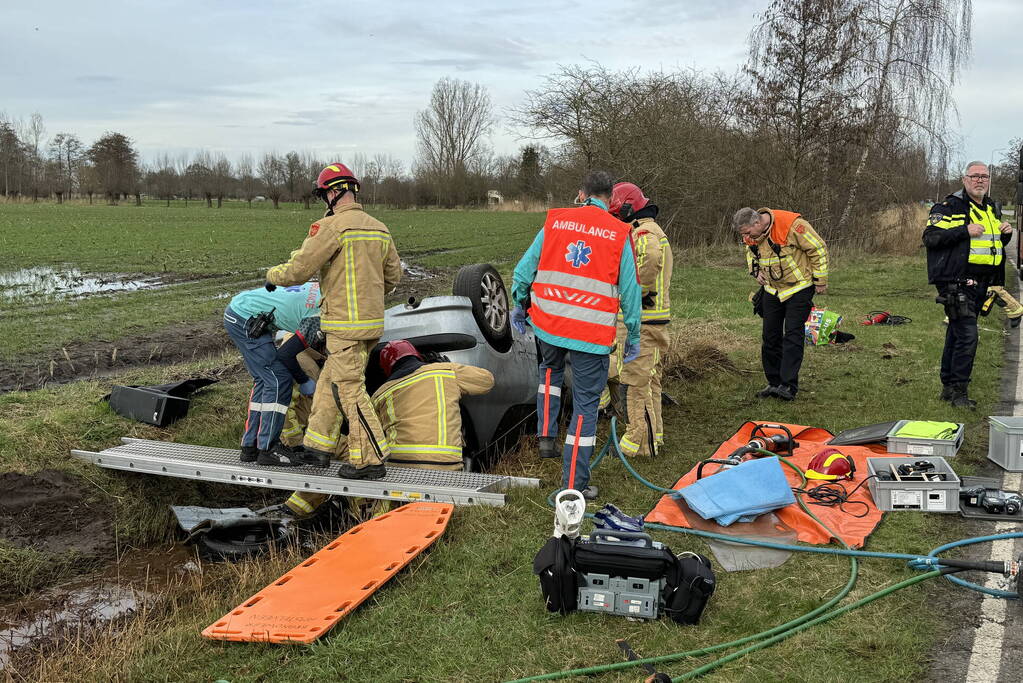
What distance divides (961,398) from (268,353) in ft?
19.2

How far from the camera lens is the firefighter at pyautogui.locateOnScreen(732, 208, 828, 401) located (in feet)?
25.0

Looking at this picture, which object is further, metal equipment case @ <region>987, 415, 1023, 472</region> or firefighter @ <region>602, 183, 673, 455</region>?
firefighter @ <region>602, 183, 673, 455</region>

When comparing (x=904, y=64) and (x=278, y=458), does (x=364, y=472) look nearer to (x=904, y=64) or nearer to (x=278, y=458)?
(x=278, y=458)

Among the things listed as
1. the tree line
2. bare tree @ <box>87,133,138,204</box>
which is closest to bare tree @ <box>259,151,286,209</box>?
bare tree @ <box>87,133,138,204</box>

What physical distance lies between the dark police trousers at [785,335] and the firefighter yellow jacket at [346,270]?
4122 mm

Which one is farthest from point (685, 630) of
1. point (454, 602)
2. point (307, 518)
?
point (307, 518)

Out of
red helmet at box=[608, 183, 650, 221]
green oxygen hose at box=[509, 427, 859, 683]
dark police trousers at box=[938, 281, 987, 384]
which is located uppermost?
red helmet at box=[608, 183, 650, 221]

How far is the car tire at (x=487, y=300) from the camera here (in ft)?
22.3

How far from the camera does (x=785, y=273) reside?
7766mm

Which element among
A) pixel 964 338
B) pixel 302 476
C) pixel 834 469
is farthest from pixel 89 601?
pixel 964 338

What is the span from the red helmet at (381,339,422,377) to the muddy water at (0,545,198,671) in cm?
182

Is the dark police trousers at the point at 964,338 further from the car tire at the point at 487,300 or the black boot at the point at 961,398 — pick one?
the car tire at the point at 487,300

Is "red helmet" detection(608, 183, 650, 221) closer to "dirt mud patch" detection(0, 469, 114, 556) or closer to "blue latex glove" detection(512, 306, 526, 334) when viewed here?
"blue latex glove" detection(512, 306, 526, 334)

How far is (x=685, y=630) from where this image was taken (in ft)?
11.9
